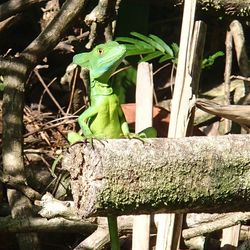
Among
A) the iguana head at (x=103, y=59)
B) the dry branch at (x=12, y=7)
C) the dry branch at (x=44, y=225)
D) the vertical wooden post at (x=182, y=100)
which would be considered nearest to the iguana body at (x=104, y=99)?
the iguana head at (x=103, y=59)

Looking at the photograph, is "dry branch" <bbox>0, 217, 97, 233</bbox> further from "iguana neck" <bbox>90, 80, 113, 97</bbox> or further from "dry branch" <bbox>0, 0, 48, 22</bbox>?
"dry branch" <bbox>0, 0, 48, 22</bbox>

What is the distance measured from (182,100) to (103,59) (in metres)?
0.39

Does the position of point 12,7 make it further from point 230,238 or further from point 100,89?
point 230,238

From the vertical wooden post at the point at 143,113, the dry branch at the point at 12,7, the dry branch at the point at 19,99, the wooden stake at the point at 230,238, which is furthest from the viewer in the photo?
the dry branch at the point at 12,7

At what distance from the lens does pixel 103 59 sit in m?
2.96

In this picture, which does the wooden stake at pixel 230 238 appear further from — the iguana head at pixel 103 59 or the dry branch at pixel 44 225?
the iguana head at pixel 103 59

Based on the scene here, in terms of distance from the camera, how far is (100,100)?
→ 3.01 m

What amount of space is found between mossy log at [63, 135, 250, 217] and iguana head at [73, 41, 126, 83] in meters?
0.58

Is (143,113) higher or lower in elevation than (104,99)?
lower

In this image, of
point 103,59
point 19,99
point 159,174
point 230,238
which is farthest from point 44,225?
point 159,174

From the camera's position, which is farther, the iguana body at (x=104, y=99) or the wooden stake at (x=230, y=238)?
the wooden stake at (x=230, y=238)

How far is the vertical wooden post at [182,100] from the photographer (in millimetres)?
3123

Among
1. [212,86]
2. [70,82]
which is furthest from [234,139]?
[212,86]

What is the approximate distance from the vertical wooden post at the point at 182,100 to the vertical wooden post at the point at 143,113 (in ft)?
0.53
